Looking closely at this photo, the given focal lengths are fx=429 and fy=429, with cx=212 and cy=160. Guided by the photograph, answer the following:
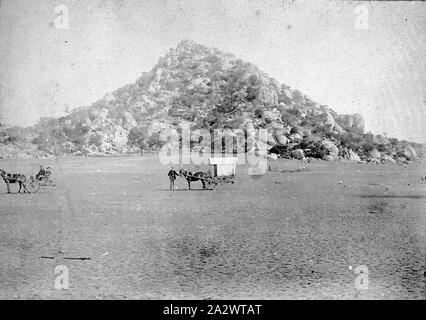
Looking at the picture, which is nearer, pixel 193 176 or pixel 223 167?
pixel 193 176

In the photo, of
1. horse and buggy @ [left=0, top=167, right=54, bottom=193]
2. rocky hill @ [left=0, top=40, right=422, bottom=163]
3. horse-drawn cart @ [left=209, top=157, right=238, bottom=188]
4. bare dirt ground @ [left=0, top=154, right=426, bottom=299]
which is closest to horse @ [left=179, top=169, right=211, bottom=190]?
bare dirt ground @ [left=0, top=154, right=426, bottom=299]

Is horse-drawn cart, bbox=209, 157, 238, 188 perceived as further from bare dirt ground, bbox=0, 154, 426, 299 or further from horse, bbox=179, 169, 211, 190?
bare dirt ground, bbox=0, 154, 426, 299

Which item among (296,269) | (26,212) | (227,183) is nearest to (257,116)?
(227,183)

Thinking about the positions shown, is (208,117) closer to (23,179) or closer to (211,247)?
(23,179)

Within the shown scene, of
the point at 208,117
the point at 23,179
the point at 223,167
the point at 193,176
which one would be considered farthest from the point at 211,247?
the point at 208,117

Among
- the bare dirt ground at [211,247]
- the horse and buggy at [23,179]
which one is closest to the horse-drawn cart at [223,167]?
the bare dirt ground at [211,247]

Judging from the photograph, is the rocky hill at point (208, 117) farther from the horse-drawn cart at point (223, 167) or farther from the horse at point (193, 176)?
the horse at point (193, 176)

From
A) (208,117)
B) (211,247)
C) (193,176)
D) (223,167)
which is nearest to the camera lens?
(211,247)

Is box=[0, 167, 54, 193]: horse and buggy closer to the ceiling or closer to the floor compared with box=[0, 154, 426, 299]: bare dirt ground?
closer to the ceiling
